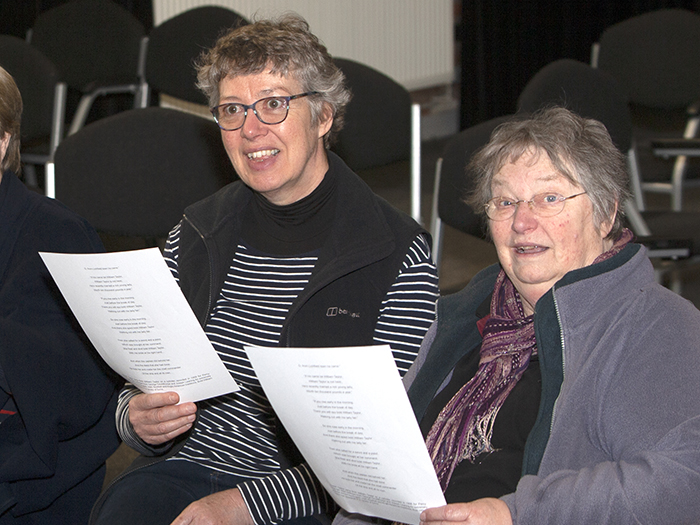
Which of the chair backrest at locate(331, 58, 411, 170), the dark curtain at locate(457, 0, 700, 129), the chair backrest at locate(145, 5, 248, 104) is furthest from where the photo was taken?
the dark curtain at locate(457, 0, 700, 129)

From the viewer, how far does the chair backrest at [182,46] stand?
415cm

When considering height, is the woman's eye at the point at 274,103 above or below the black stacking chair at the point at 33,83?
above

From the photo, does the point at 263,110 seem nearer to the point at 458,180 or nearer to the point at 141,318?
the point at 141,318

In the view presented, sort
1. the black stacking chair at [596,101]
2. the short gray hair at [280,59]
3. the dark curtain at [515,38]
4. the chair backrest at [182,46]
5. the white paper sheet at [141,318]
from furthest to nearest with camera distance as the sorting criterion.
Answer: the dark curtain at [515,38] → the chair backrest at [182,46] → the black stacking chair at [596,101] → the short gray hair at [280,59] → the white paper sheet at [141,318]

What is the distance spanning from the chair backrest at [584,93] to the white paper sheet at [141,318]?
6.03ft

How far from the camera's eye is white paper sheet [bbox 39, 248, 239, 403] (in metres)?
1.13

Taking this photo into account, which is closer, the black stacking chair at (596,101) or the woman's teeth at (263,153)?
the woman's teeth at (263,153)

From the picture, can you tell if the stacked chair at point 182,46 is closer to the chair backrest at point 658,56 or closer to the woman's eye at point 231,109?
the chair backrest at point 658,56

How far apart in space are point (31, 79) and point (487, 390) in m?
3.46

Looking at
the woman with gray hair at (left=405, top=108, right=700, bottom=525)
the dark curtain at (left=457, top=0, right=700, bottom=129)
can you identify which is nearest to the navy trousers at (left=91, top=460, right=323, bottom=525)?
the woman with gray hair at (left=405, top=108, right=700, bottom=525)

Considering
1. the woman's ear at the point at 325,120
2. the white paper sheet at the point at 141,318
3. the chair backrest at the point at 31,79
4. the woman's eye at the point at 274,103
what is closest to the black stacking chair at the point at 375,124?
the woman's ear at the point at 325,120

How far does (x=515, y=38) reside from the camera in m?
7.12

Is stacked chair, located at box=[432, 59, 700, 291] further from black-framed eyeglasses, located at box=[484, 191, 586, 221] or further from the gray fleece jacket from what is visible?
the gray fleece jacket

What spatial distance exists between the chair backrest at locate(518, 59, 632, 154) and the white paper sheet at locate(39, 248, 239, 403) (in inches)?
72.3
